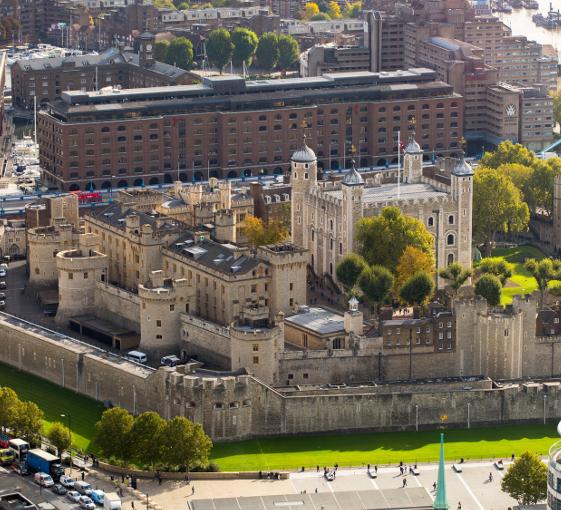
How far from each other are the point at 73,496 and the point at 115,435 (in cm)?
Result: 1161

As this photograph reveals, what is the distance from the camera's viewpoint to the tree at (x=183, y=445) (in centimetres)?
18925

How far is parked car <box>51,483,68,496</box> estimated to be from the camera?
18212 centimetres

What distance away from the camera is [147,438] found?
190 meters

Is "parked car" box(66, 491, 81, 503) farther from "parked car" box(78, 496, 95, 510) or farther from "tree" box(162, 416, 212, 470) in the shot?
"tree" box(162, 416, 212, 470)

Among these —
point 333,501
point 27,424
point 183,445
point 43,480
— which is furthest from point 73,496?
point 333,501

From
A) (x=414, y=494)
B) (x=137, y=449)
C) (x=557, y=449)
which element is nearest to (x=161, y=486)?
(x=137, y=449)

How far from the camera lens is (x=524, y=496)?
595 ft

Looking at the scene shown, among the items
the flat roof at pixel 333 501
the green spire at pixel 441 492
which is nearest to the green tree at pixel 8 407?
the flat roof at pixel 333 501

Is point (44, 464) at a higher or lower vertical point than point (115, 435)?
lower

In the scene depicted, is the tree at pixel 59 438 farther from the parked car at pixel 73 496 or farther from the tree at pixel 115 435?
the parked car at pixel 73 496

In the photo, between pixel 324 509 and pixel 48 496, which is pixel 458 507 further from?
pixel 48 496

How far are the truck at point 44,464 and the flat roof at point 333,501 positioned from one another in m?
11.1

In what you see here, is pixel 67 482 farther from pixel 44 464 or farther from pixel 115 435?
pixel 115 435

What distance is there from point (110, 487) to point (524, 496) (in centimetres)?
3307
